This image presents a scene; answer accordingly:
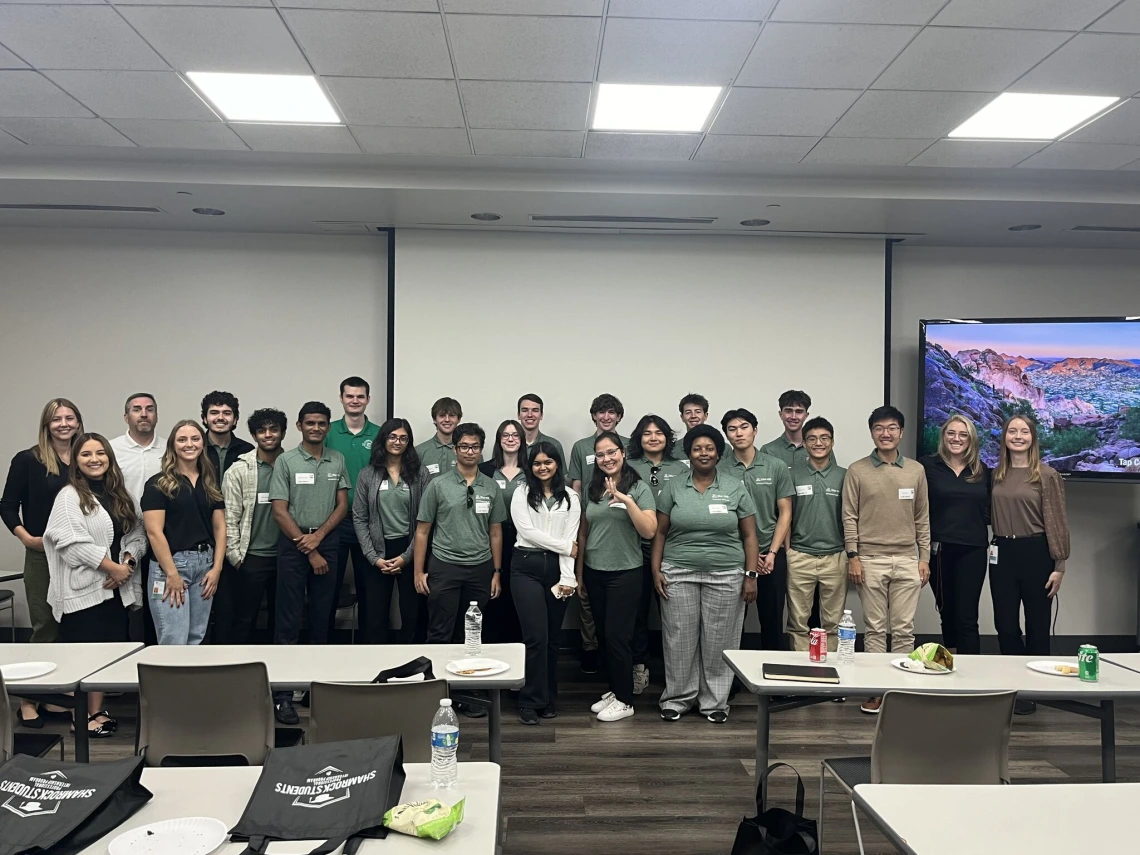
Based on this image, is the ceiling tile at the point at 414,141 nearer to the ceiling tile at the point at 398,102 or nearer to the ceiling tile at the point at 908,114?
the ceiling tile at the point at 398,102

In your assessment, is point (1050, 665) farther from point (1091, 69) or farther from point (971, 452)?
point (1091, 69)

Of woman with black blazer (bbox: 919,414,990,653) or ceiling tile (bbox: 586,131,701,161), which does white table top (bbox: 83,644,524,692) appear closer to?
ceiling tile (bbox: 586,131,701,161)

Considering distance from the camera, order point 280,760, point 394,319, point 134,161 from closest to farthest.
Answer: point 280,760, point 134,161, point 394,319

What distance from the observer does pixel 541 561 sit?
4.34m

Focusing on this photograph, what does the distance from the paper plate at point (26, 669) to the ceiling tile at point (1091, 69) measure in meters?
4.64

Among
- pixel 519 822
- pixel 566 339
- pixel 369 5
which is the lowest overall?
pixel 519 822

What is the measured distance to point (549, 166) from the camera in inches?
191

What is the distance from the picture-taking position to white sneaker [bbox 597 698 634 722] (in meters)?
4.36

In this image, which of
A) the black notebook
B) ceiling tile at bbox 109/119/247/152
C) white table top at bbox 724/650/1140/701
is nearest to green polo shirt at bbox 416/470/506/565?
white table top at bbox 724/650/1140/701

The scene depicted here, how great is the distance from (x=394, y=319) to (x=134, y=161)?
189 centimetres

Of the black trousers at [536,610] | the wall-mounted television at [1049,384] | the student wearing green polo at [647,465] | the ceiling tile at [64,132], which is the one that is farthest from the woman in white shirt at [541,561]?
the wall-mounted television at [1049,384]

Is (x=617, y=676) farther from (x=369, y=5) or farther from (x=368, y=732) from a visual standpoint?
(x=369, y=5)

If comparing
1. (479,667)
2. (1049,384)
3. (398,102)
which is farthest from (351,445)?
(1049,384)

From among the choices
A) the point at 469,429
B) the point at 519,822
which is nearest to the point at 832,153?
the point at 469,429
